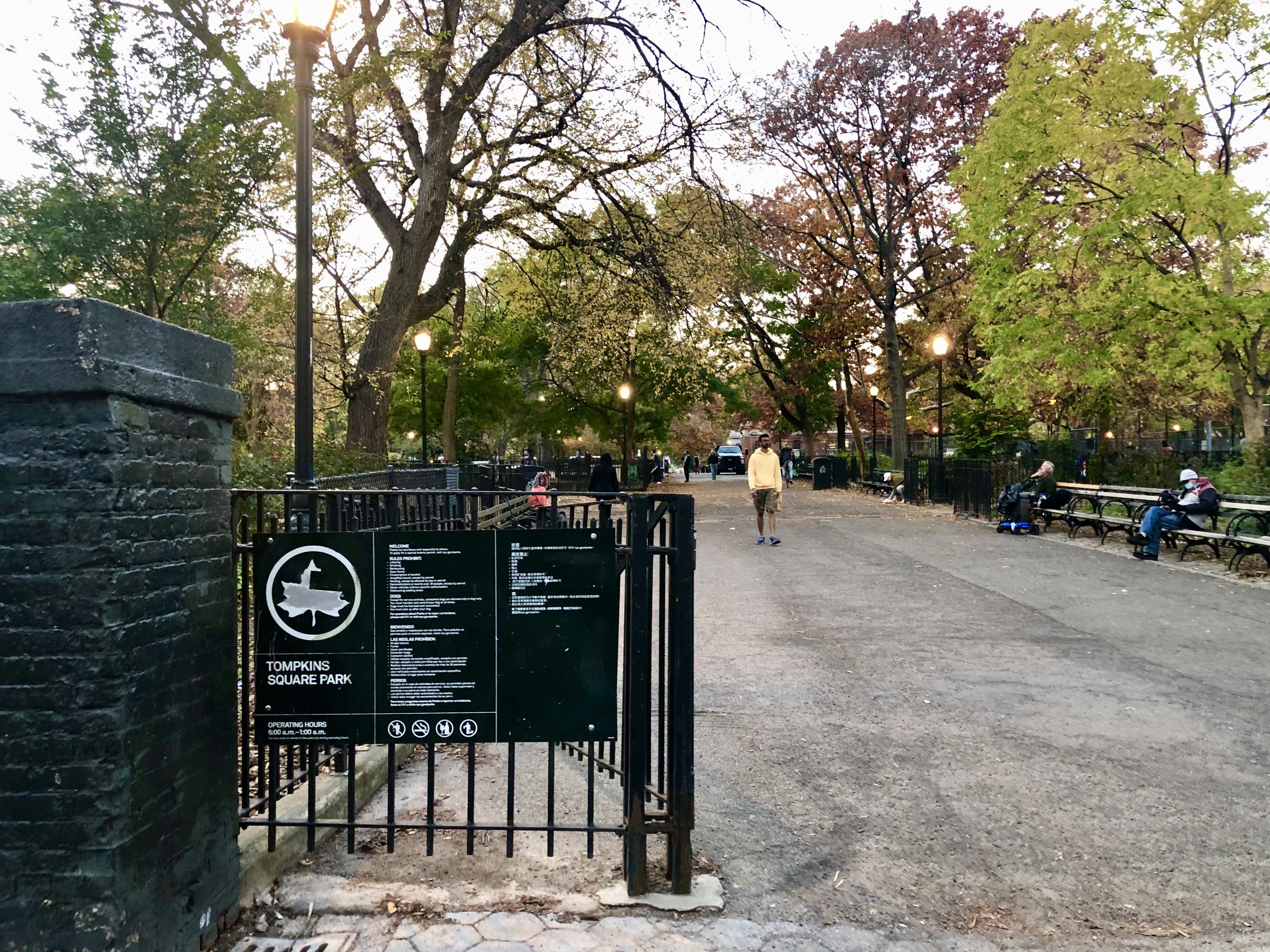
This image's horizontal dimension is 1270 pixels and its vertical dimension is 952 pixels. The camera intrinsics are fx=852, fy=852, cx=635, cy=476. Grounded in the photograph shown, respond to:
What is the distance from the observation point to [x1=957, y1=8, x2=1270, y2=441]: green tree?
14859 millimetres

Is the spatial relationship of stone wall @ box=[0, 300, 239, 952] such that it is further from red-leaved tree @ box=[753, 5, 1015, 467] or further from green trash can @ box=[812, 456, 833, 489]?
green trash can @ box=[812, 456, 833, 489]

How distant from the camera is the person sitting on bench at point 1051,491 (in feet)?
54.4

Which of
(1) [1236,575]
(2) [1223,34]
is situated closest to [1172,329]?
(2) [1223,34]

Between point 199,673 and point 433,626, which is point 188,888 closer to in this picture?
point 199,673

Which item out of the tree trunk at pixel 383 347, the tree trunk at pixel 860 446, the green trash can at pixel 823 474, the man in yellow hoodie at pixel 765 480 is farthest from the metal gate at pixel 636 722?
the green trash can at pixel 823 474

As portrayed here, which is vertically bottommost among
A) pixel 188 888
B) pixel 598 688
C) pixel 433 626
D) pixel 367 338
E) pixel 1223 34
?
pixel 188 888

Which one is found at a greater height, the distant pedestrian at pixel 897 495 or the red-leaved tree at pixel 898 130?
the red-leaved tree at pixel 898 130

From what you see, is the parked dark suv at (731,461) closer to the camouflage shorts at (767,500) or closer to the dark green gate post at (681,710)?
the camouflage shorts at (767,500)

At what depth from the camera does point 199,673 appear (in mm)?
2967

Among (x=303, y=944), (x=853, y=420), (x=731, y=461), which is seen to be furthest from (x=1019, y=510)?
(x=731, y=461)

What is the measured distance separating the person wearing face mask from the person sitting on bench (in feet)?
11.2

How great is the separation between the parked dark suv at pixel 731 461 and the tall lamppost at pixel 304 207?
5873 centimetres

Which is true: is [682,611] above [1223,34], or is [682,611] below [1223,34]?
below

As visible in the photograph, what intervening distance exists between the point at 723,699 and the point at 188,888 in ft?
12.5
